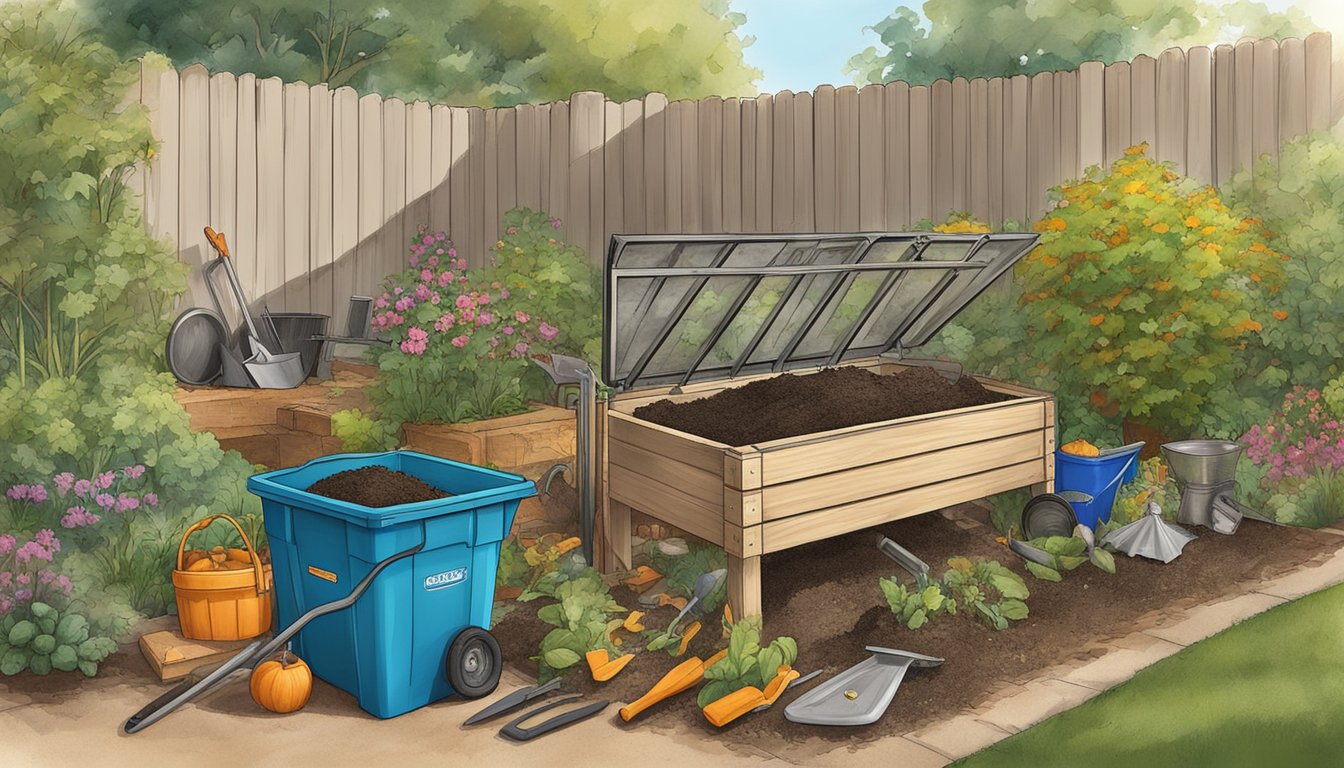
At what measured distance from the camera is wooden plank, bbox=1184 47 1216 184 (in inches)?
236

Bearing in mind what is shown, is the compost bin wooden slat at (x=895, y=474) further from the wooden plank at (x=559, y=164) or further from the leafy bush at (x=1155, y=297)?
the wooden plank at (x=559, y=164)

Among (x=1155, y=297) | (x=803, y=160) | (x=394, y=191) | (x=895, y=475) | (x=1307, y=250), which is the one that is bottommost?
(x=895, y=475)

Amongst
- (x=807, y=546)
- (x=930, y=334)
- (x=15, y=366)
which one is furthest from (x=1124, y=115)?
(x=15, y=366)

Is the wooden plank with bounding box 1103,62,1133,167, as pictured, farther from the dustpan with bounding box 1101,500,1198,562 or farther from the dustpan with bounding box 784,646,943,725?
the dustpan with bounding box 784,646,943,725

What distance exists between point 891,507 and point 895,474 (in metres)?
0.13

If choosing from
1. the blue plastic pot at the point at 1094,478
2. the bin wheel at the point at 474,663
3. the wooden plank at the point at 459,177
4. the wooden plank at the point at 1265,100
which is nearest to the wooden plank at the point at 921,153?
the wooden plank at the point at 1265,100

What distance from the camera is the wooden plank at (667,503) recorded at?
3.97 meters

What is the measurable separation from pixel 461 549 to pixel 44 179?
284cm

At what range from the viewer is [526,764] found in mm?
3092

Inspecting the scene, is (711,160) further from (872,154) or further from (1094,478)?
(1094,478)

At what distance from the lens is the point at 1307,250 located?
5.34 m

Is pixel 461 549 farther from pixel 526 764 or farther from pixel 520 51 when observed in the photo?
pixel 520 51

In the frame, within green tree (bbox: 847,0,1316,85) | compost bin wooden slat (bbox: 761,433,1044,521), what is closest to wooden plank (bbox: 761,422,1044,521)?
compost bin wooden slat (bbox: 761,433,1044,521)

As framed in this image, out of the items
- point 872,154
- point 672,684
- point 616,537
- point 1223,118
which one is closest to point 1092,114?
point 1223,118
